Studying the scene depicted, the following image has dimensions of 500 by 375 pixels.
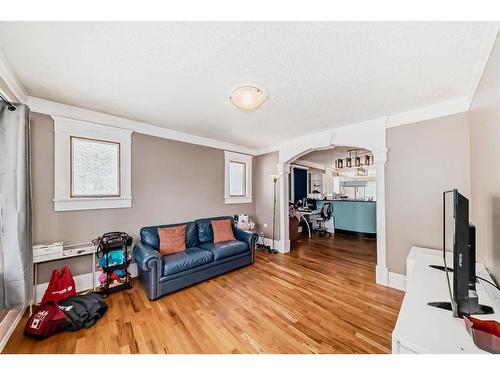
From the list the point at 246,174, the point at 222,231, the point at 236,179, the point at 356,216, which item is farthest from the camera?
the point at 356,216

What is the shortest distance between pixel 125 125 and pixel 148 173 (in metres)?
0.79

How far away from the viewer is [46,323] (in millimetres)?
1725

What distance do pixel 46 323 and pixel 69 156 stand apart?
1.91 metres

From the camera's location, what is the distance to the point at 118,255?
2625 mm

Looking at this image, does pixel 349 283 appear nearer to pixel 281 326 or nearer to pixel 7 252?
pixel 281 326

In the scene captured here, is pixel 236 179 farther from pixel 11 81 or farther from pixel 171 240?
pixel 11 81

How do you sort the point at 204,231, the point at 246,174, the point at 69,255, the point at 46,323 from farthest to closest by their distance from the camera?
the point at 246,174 < the point at 204,231 < the point at 69,255 < the point at 46,323

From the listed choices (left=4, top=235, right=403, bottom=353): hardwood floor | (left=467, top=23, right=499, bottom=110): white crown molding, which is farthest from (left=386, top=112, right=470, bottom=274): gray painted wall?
(left=4, top=235, right=403, bottom=353): hardwood floor

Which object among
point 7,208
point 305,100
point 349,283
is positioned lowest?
point 349,283

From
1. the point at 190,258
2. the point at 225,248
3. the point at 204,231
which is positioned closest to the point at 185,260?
the point at 190,258

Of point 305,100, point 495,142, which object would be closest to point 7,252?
point 305,100

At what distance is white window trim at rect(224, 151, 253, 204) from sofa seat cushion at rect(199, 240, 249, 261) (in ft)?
3.92

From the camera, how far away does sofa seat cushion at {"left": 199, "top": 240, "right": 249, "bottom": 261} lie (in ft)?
9.91

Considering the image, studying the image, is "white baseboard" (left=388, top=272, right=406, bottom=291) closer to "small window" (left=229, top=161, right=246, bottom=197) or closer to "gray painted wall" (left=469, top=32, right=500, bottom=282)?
"gray painted wall" (left=469, top=32, right=500, bottom=282)
